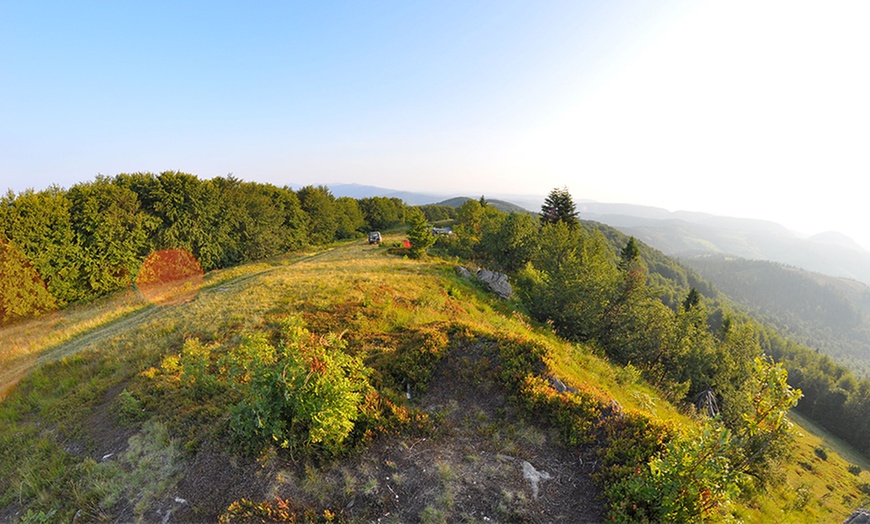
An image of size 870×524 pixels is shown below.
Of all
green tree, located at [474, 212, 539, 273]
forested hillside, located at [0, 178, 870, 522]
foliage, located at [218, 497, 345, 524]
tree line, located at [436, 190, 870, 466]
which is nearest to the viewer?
foliage, located at [218, 497, 345, 524]

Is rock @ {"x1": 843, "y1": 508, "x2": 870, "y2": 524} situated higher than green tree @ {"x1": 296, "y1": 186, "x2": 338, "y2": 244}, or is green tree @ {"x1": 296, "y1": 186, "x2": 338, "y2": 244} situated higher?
green tree @ {"x1": 296, "y1": 186, "x2": 338, "y2": 244}

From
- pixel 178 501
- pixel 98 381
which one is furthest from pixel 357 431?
pixel 98 381

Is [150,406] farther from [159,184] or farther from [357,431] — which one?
[159,184]

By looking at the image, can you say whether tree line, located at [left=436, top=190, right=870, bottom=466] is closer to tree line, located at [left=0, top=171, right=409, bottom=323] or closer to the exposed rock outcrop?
the exposed rock outcrop

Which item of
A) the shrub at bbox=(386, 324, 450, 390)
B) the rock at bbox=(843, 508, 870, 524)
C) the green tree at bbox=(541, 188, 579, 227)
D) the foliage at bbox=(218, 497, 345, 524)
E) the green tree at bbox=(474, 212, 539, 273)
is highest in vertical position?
the green tree at bbox=(541, 188, 579, 227)

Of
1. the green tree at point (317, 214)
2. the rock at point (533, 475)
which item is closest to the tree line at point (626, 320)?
the rock at point (533, 475)

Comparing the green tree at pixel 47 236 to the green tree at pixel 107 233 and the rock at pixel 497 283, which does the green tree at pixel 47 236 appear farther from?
the rock at pixel 497 283

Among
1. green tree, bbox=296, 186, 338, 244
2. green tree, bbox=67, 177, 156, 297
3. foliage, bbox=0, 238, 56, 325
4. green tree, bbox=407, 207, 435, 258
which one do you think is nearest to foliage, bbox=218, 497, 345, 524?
green tree, bbox=407, 207, 435, 258
